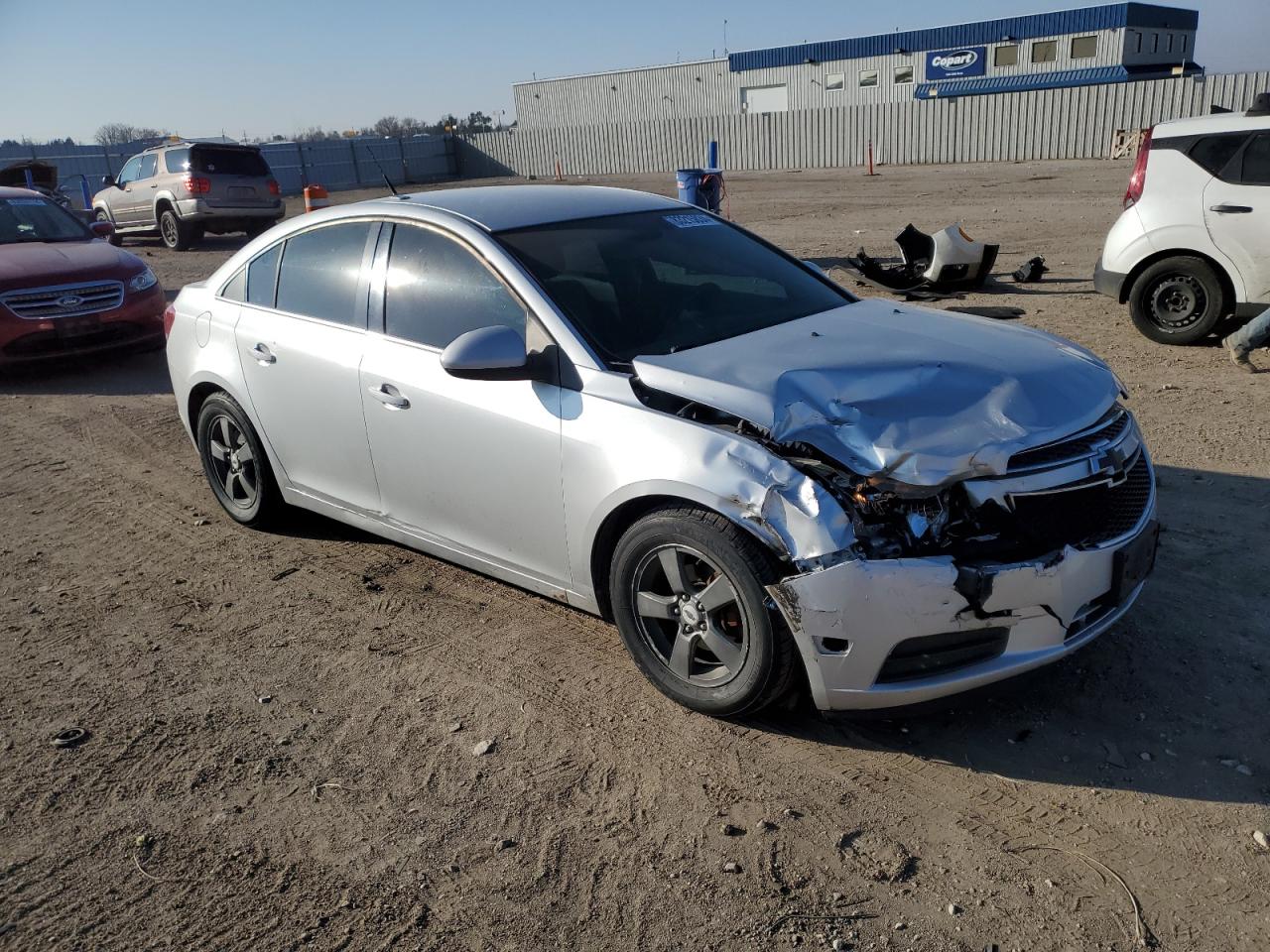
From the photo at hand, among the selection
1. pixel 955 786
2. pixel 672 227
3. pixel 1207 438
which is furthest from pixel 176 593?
pixel 1207 438

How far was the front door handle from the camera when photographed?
4.46m

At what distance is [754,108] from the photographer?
56781 mm

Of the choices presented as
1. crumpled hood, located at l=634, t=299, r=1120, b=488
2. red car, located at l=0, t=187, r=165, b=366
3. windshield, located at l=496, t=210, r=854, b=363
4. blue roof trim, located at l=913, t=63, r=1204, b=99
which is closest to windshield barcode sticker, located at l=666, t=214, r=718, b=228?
windshield, located at l=496, t=210, r=854, b=363

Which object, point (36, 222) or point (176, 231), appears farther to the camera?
point (176, 231)

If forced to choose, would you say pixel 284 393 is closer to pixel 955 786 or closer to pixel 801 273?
pixel 801 273

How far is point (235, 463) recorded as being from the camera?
5.73 meters

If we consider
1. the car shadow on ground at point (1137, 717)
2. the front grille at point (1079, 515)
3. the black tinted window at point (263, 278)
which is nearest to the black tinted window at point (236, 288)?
the black tinted window at point (263, 278)

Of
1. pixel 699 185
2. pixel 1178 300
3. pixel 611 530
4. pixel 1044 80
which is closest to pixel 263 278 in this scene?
pixel 611 530

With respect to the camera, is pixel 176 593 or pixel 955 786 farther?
pixel 176 593

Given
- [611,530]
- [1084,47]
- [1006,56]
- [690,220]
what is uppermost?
[1084,47]

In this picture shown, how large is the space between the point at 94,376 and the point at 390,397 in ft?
23.7

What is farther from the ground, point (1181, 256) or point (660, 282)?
point (660, 282)

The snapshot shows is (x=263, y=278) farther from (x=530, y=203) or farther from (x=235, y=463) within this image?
(x=530, y=203)

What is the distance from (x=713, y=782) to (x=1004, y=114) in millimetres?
34973
